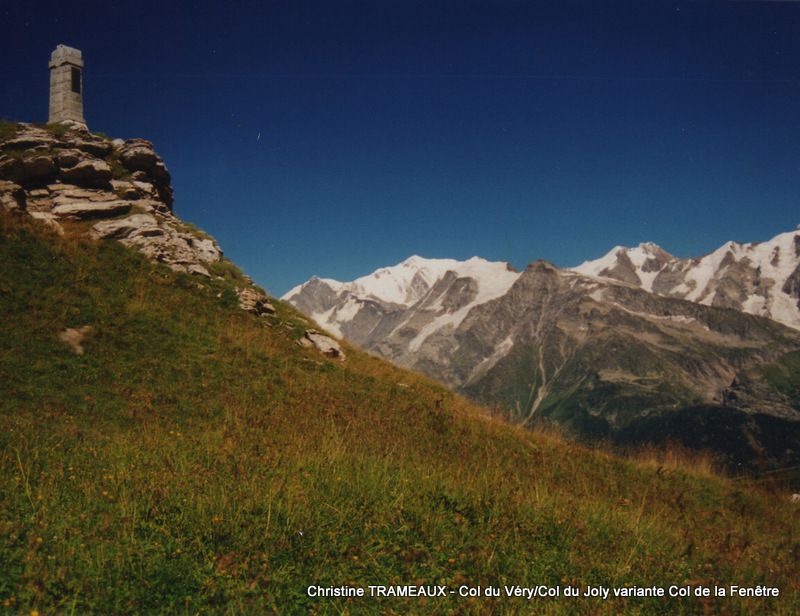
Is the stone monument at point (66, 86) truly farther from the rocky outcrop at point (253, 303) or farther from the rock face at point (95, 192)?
the rocky outcrop at point (253, 303)

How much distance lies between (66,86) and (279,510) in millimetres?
33643

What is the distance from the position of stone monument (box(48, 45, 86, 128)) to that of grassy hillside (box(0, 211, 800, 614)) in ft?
66.1

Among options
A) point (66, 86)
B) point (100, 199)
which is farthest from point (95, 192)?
point (66, 86)

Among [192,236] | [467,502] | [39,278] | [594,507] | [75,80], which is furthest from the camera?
[75,80]

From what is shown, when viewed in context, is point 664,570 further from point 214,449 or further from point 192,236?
point 192,236

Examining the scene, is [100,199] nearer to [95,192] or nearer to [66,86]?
[95,192]

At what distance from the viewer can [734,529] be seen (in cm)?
963

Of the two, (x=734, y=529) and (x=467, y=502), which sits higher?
(x=467, y=502)

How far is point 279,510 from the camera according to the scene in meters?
6.27

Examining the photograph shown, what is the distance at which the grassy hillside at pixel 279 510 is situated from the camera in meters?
5.13

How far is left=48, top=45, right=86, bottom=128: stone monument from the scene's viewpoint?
2903 cm

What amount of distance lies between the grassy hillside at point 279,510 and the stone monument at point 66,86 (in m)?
20.2

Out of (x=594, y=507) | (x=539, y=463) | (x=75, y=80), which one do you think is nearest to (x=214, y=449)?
(x=594, y=507)

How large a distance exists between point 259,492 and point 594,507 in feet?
17.5
